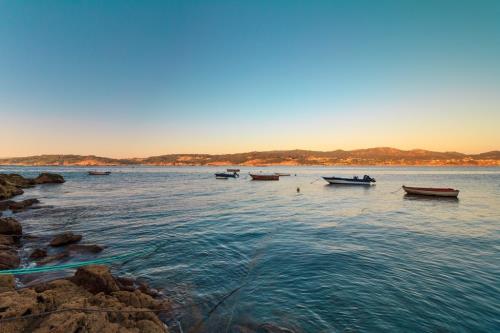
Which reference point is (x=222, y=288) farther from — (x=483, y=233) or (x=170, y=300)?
(x=483, y=233)

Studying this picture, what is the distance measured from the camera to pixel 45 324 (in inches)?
206

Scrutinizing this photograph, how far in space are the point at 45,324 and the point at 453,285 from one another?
13.3m

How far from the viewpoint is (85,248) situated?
49.4 feet

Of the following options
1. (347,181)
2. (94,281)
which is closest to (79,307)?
(94,281)

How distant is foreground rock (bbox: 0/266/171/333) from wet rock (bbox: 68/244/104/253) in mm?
7268

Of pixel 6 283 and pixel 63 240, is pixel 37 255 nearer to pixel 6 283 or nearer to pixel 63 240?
pixel 63 240

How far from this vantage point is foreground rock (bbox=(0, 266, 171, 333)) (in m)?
5.25

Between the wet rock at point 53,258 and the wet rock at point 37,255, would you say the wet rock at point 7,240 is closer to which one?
the wet rock at point 37,255

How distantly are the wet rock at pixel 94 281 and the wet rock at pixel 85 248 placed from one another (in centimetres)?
716

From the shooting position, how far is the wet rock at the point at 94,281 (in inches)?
321

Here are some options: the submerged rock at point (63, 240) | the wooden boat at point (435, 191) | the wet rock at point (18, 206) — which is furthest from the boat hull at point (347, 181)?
the submerged rock at point (63, 240)

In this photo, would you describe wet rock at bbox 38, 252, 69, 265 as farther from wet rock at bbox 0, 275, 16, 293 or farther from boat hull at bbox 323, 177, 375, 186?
boat hull at bbox 323, 177, 375, 186

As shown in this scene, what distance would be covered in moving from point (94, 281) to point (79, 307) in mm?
2337

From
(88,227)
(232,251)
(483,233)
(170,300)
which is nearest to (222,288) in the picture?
(170,300)
